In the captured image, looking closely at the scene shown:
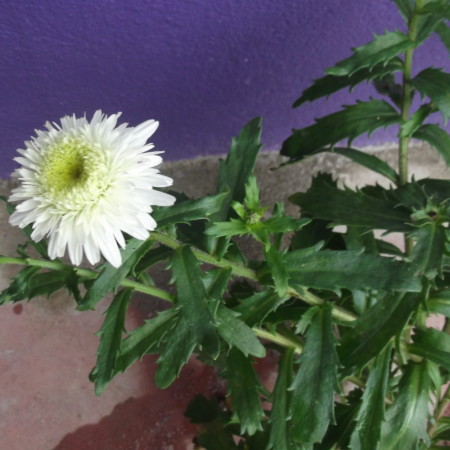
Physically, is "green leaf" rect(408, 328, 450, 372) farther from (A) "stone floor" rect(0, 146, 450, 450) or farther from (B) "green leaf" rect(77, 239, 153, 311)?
(A) "stone floor" rect(0, 146, 450, 450)

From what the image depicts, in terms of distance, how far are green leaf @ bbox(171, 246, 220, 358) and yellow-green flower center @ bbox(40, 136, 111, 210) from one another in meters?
0.16

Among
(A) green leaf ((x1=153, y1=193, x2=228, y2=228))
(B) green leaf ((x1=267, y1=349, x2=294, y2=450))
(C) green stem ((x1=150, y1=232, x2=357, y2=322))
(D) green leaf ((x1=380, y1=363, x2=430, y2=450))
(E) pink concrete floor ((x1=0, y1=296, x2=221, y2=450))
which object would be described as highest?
(A) green leaf ((x1=153, y1=193, x2=228, y2=228))

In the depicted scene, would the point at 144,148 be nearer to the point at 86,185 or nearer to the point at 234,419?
the point at 86,185

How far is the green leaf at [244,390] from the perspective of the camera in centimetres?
97

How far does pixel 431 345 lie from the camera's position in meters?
0.98

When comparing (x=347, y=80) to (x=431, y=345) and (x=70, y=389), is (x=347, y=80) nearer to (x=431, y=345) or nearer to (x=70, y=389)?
(x=431, y=345)

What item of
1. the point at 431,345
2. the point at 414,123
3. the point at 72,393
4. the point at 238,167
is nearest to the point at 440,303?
→ the point at 431,345

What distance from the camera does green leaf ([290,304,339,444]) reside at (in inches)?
33.4

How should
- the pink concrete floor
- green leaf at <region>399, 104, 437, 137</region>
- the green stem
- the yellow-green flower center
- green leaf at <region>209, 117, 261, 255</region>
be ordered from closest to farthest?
the yellow-green flower center
the green stem
green leaf at <region>209, 117, 261, 255</region>
green leaf at <region>399, 104, 437, 137</region>
the pink concrete floor

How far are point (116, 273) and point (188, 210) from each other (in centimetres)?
13

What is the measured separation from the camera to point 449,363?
0.94m

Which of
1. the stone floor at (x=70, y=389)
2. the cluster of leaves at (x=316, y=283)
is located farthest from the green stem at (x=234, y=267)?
→ the stone floor at (x=70, y=389)

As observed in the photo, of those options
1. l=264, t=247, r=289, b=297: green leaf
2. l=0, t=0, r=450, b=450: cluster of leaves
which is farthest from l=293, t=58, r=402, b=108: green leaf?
l=264, t=247, r=289, b=297: green leaf

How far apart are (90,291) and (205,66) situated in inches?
25.4
